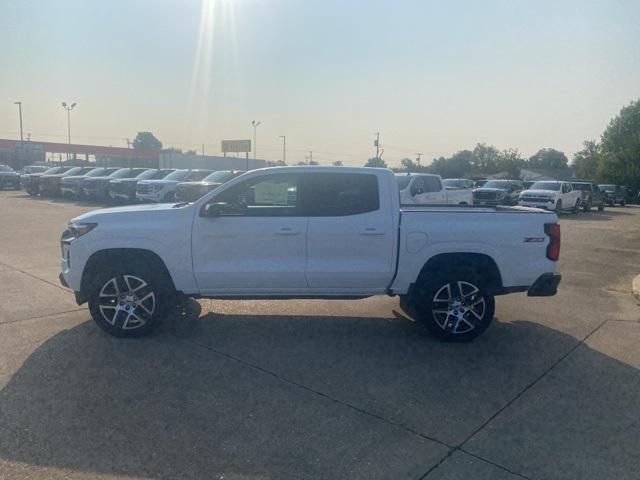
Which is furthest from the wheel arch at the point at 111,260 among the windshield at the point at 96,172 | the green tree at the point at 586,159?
the green tree at the point at 586,159

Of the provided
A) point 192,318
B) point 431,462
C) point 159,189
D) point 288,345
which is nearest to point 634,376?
point 431,462

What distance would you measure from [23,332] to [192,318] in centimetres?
181

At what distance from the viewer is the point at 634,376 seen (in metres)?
5.23

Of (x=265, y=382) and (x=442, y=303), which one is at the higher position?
(x=442, y=303)

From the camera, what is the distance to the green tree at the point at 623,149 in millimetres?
57938

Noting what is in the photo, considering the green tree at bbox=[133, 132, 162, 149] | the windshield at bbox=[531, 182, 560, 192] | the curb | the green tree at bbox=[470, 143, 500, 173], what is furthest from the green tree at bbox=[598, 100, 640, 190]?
the green tree at bbox=[133, 132, 162, 149]

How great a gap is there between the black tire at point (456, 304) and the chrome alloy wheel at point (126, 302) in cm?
292

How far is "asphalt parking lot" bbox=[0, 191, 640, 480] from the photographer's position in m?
3.64

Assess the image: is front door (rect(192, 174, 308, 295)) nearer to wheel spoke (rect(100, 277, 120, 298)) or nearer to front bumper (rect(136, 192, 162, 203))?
wheel spoke (rect(100, 277, 120, 298))

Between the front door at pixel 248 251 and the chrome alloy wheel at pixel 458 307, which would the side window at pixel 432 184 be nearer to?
the chrome alloy wheel at pixel 458 307

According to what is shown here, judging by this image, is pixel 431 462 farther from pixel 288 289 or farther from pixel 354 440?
pixel 288 289

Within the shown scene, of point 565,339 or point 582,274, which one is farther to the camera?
point 582,274

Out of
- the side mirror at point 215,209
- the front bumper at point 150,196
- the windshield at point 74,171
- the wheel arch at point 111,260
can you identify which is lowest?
the front bumper at point 150,196

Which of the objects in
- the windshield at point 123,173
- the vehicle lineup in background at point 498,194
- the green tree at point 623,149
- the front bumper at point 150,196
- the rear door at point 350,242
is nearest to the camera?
the rear door at point 350,242
